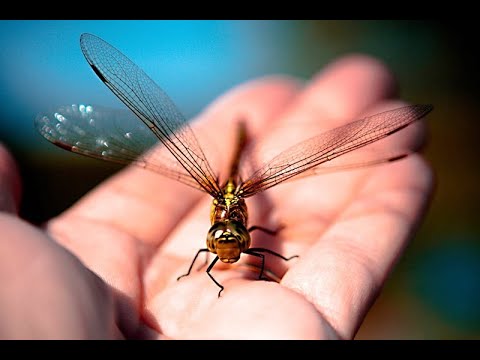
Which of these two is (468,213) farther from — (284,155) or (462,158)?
(284,155)

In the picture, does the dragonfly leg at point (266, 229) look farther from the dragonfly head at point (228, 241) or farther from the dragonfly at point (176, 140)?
the dragonfly head at point (228, 241)

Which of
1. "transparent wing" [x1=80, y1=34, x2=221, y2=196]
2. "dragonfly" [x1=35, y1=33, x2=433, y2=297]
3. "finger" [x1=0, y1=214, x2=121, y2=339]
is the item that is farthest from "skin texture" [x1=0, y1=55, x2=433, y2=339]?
"transparent wing" [x1=80, y1=34, x2=221, y2=196]

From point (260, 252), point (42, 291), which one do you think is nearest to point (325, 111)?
point (260, 252)

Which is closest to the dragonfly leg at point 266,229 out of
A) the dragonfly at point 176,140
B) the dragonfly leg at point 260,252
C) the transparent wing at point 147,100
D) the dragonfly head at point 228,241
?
the dragonfly at point 176,140

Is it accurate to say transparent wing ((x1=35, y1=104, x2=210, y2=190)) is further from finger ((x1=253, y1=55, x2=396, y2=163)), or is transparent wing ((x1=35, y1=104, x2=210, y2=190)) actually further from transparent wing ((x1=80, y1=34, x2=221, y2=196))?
finger ((x1=253, y1=55, x2=396, y2=163))

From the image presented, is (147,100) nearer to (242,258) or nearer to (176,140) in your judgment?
(176,140)
